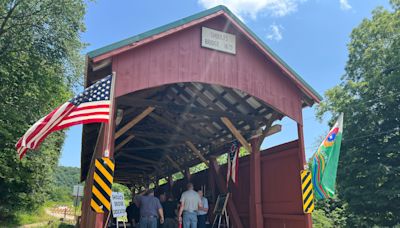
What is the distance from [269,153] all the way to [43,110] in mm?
13012

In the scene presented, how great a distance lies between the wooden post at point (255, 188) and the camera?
29.5 feet

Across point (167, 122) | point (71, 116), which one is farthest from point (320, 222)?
point (71, 116)

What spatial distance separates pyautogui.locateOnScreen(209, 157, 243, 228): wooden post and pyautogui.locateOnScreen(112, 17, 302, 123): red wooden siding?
366cm

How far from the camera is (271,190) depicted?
8930mm

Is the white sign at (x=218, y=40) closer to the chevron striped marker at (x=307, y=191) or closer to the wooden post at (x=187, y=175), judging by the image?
the chevron striped marker at (x=307, y=191)

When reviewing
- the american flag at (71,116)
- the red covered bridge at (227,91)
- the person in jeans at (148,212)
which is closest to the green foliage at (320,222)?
the red covered bridge at (227,91)

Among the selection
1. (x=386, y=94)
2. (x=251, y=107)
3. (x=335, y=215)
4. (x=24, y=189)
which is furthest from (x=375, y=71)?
(x=24, y=189)

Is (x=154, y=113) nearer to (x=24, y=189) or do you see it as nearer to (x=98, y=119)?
(x=98, y=119)

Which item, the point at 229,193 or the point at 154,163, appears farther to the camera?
the point at 154,163

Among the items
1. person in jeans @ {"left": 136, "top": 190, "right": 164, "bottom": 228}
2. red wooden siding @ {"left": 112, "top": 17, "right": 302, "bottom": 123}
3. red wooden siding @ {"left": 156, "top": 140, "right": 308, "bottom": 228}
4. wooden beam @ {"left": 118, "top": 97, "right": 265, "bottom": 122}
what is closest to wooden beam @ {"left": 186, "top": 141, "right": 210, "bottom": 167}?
red wooden siding @ {"left": 156, "top": 140, "right": 308, "bottom": 228}

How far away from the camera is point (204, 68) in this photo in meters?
7.41

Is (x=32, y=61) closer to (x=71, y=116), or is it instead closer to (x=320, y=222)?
(x=71, y=116)

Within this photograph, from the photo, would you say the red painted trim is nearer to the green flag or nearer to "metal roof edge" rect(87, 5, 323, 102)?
"metal roof edge" rect(87, 5, 323, 102)

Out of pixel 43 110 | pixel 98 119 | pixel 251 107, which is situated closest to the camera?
pixel 98 119
